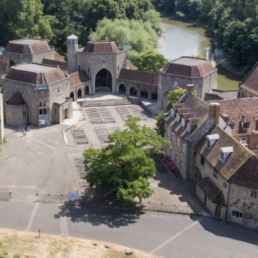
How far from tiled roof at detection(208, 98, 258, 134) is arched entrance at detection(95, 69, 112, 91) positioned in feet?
121

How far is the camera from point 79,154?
6247 cm

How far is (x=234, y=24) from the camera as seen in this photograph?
11606cm

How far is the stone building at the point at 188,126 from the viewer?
176 feet

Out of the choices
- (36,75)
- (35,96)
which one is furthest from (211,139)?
(36,75)

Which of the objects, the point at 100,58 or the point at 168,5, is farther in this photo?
the point at 168,5

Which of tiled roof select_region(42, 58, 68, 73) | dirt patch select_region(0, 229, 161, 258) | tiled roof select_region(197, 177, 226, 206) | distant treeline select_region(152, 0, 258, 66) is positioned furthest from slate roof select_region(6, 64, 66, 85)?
distant treeline select_region(152, 0, 258, 66)

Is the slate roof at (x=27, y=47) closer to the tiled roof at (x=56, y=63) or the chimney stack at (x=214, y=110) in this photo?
the tiled roof at (x=56, y=63)

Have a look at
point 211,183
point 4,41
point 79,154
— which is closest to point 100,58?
point 79,154

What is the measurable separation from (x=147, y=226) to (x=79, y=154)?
1930 centimetres

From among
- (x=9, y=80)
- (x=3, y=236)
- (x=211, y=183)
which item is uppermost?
(x=9, y=80)

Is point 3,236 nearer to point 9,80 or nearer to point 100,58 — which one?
point 9,80

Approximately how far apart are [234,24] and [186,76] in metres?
46.7

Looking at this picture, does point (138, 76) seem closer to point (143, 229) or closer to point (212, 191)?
point (212, 191)

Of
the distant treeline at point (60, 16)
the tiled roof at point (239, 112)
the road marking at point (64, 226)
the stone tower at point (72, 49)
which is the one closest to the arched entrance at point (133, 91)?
the stone tower at point (72, 49)
